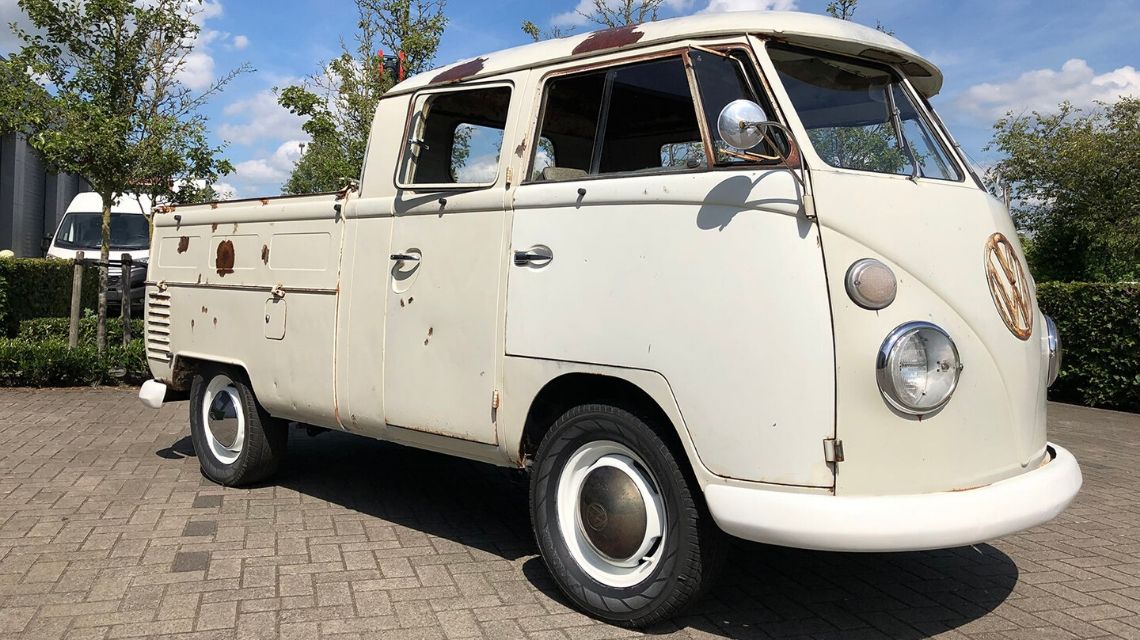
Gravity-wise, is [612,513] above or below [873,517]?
below

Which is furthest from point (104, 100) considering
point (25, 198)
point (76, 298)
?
point (25, 198)

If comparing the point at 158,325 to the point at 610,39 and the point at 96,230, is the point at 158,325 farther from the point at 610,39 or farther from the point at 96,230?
the point at 96,230

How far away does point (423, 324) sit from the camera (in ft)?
14.2

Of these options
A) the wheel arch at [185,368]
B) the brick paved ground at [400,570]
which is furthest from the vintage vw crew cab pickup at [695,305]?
the wheel arch at [185,368]

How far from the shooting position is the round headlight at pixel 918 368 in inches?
122

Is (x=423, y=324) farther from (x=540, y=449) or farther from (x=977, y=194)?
(x=977, y=194)

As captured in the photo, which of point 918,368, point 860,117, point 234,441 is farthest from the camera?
point 234,441

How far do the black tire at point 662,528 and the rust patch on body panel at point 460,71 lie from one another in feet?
6.02

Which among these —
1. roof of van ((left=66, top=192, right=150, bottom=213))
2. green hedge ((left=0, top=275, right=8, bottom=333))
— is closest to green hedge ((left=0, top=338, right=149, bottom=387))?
green hedge ((left=0, top=275, right=8, bottom=333))

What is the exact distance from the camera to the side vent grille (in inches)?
239

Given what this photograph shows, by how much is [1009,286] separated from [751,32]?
1.42 m

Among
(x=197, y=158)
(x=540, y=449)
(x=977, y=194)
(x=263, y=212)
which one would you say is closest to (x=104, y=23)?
(x=197, y=158)

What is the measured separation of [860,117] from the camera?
3771mm

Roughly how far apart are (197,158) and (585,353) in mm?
9259
